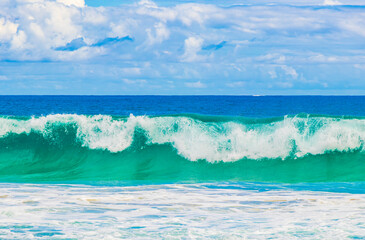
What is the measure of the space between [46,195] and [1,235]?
3076mm

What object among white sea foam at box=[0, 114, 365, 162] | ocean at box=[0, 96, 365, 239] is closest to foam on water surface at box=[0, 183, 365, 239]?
ocean at box=[0, 96, 365, 239]

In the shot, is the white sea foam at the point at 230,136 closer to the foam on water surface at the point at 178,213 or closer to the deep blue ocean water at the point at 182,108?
the foam on water surface at the point at 178,213

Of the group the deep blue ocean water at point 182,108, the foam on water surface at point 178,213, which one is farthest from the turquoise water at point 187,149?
the deep blue ocean water at point 182,108

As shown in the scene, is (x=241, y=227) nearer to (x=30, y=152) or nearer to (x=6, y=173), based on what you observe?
(x=6, y=173)

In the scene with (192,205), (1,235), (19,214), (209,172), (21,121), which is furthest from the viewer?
(21,121)

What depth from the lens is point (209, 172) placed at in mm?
14891

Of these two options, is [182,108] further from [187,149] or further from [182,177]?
[182,177]

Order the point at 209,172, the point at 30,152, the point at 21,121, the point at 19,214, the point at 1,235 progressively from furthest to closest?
the point at 21,121
the point at 30,152
the point at 209,172
the point at 19,214
the point at 1,235

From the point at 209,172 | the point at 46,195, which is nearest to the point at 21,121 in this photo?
the point at 209,172

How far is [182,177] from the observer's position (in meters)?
14.2

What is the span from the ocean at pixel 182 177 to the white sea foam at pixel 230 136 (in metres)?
0.04

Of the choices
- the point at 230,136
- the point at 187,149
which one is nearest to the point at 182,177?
the point at 187,149

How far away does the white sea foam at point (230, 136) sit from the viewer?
15.9 metres

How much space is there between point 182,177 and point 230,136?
3.06 meters
